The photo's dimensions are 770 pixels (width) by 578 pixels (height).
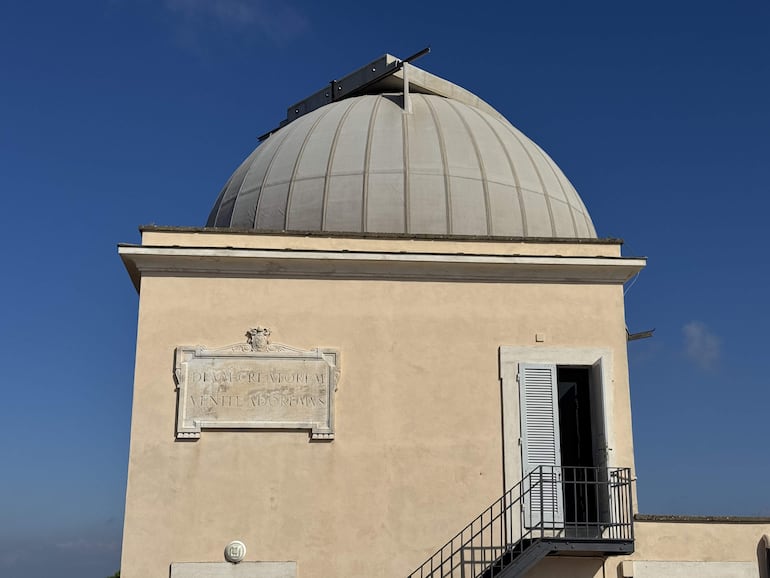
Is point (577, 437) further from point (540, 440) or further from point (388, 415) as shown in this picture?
point (388, 415)

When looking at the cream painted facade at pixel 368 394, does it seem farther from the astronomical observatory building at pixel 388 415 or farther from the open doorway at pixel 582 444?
the open doorway at pixel 582 444

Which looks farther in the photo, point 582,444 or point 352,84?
point 352,84

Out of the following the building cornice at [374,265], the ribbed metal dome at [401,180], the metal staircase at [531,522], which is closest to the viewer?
the metal staircase at [531,522]

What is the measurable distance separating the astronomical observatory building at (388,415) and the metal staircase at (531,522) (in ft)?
0.14

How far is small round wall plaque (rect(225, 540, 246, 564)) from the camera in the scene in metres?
14.0

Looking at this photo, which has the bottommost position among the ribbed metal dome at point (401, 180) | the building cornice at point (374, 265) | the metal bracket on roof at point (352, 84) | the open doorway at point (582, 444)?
the open doorway at point (582, 444)

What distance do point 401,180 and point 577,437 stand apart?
5613 millimetres

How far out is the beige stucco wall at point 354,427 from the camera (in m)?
14.2

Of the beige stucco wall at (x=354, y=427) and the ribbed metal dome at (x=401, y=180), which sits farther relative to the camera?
the ribbed metal dome at (x=401, y=180)

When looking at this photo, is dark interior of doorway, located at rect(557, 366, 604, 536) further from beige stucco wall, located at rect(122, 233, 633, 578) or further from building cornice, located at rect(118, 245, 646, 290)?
building cornice, located at rect(118, 245, 646, 290)

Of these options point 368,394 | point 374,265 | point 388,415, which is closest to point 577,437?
point 388,415

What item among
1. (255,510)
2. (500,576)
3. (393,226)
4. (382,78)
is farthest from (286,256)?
(382,78)

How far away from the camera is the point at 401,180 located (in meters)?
17.6

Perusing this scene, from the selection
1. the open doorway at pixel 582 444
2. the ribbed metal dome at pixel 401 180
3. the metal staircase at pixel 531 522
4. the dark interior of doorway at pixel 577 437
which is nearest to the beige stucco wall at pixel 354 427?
the metal staircase at pixel 531 522
